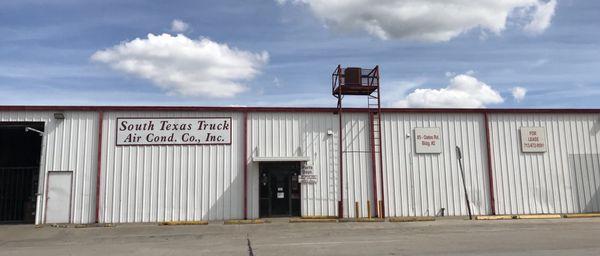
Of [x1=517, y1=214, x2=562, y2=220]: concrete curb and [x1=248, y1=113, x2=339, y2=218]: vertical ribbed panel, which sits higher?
[x1=248, y1=113, x2=339, y2=218]: vertical ribbed panel

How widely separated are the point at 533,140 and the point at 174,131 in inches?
610

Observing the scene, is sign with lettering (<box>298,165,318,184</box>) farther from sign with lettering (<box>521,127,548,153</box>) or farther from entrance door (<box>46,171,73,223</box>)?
sign with lettering (<box>521,127,548,153</box>)

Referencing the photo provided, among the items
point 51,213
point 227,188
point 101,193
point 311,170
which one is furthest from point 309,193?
point 51,213

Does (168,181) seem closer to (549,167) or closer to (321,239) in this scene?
(321,239)

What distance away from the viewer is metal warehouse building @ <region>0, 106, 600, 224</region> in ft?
62.1

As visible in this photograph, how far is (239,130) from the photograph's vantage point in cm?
1988

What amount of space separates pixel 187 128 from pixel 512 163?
14.0 meters

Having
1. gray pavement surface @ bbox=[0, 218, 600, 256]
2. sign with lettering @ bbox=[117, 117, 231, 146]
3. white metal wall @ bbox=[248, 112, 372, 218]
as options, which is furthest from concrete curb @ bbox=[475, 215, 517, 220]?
sign with lettering @ bbox=[117, 117, 231, 146]

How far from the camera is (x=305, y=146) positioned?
65.8ft

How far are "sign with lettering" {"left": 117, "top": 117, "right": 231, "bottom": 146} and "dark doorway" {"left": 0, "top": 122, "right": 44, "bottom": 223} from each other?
3316 mm

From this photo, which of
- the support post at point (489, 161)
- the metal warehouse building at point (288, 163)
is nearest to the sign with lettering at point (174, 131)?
the metal warehouse building at point (288, 163)

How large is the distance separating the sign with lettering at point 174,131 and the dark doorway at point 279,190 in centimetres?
214

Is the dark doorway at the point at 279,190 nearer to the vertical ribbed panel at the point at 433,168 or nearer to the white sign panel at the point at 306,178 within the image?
the white sign panel at the point at 306,178

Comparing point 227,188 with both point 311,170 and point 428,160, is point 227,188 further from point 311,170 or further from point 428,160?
point 428,160
